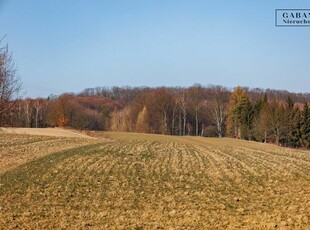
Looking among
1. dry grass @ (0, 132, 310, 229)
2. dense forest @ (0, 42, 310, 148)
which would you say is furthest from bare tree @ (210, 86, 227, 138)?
dry grass @ (0, 132, 310, 229)

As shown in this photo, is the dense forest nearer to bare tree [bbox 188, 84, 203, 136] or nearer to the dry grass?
bare tree [bbox 188, 84, 203, 136]

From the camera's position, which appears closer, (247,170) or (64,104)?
(247,170)

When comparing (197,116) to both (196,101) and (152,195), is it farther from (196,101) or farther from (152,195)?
(152,195)

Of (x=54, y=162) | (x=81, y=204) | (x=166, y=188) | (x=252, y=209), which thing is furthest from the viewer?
(x=54, y=162)

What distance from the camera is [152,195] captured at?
14203 mm

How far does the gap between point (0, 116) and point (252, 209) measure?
14.7 meters

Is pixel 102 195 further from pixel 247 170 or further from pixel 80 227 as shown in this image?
pixel 247 170

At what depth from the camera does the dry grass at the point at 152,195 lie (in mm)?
9920

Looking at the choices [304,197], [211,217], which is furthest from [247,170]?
[211,217]

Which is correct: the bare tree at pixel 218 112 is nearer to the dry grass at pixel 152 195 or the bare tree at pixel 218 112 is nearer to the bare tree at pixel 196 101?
the bare tree at pixel 196 101

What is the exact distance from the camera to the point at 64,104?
88.9 m

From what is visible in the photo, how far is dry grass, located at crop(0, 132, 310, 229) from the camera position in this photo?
32.5ft

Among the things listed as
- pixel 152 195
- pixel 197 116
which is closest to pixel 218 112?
pixel 197 116

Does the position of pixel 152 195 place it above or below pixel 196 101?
below
